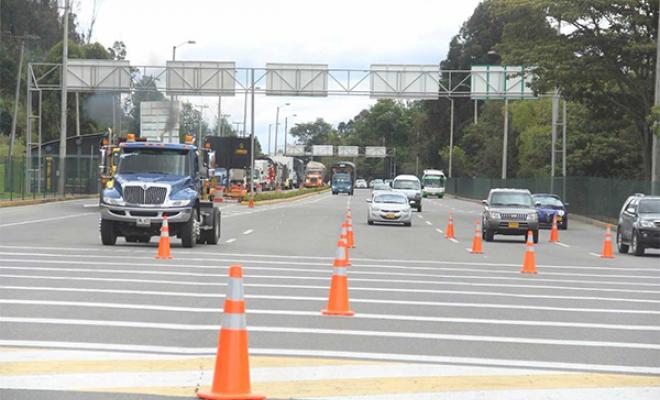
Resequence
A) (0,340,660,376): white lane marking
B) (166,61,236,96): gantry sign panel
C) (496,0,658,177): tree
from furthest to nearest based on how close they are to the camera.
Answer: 1. (166,61,236,96): gantry sign panel
2. (496,0,658,177): tree
3. (0,340,660,376): white lane marking

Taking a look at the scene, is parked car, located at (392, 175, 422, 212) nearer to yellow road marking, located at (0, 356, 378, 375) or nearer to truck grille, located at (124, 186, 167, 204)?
truck grille, located at (124, 186, 167, 204)

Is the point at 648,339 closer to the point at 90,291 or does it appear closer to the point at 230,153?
the point at 90,291

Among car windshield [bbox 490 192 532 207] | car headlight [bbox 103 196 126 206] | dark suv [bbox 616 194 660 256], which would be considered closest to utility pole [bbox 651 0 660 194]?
car windshield [bbox 490 192 532 207]

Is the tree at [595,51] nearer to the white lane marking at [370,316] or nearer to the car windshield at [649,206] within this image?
the car windshield at [649,206]

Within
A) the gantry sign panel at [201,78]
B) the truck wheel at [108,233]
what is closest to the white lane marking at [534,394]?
the truck wheel at [108,233]

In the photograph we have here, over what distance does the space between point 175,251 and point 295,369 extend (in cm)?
1518

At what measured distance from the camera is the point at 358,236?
34531 millimetres

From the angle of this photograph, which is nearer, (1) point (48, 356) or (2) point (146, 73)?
(1) point (48, 356)

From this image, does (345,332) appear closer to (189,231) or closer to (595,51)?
(189,231)

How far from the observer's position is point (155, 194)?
25.4 meters

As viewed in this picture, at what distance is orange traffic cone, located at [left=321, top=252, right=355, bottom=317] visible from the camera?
534 inches

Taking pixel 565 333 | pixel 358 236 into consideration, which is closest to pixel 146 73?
pixel 358 236

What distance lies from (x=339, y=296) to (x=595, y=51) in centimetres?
4128

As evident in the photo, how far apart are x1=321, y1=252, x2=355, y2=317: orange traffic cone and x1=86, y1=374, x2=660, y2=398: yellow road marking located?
13.4 feet
